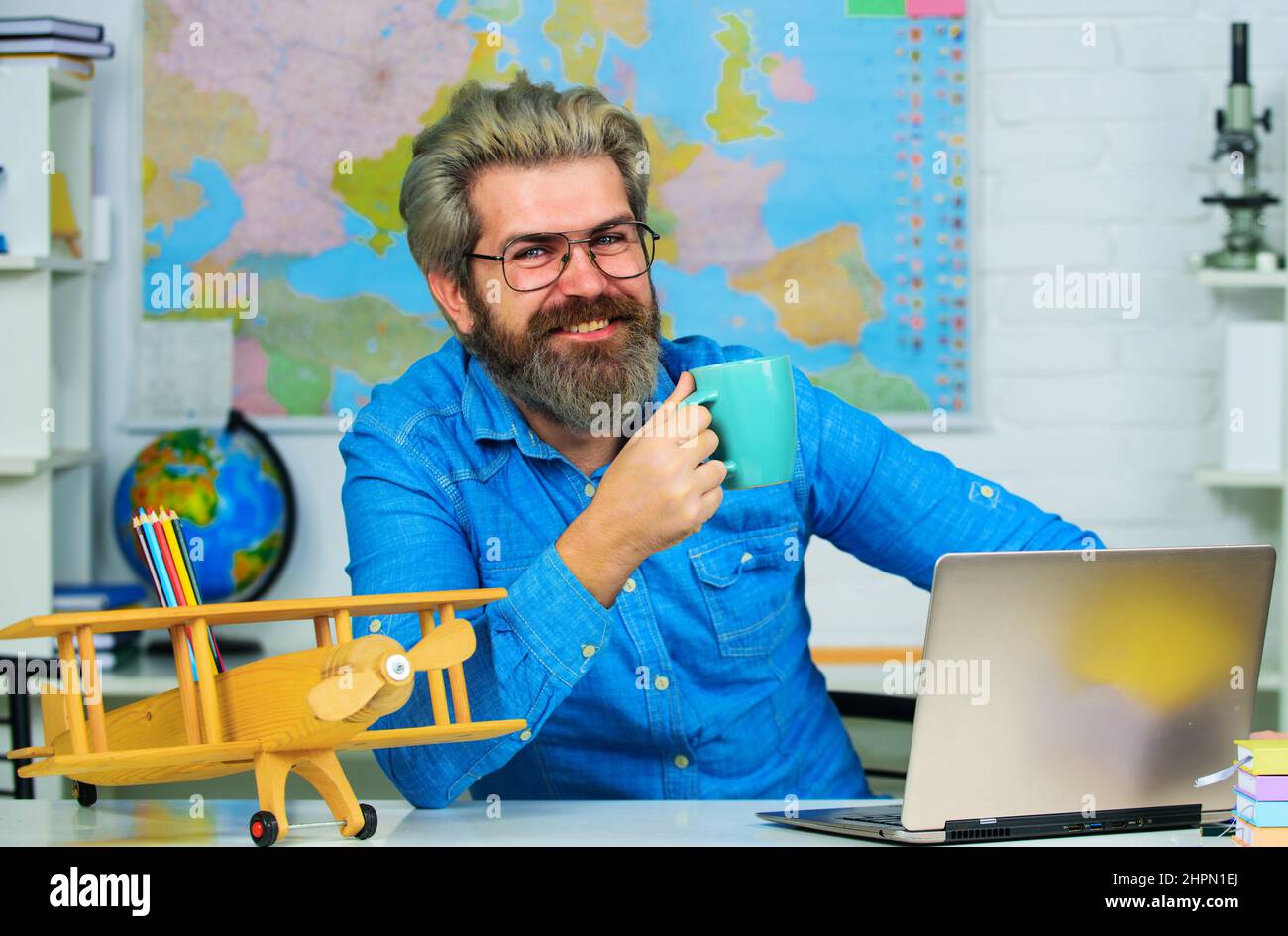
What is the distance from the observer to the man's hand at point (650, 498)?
1054 millimetres

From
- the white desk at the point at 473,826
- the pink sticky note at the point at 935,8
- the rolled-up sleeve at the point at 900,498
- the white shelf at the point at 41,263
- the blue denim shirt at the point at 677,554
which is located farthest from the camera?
the pink sticky note at the point at 935,8

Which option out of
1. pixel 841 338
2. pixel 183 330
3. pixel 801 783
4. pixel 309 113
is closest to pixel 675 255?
pixel 841 338

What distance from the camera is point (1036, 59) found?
8.38 ft

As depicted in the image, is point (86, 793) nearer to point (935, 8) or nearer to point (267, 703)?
point (267, 703)

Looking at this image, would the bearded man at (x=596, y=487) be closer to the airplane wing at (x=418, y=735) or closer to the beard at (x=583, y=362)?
the beard at (x=583, y=362)

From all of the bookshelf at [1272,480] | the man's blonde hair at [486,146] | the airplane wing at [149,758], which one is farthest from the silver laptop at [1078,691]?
the bookshelf at [1272,480]

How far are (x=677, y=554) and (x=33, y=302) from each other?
1.38 m

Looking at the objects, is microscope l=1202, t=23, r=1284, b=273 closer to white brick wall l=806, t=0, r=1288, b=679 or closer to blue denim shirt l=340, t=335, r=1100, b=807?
white brick wall l=806, t=0, r=1288, b=679

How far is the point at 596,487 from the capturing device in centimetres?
138

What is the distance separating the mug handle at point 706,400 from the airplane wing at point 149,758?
385mm

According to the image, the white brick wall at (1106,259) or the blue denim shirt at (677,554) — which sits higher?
the white brick wall at (1106,259)

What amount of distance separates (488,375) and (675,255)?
3.73 feet

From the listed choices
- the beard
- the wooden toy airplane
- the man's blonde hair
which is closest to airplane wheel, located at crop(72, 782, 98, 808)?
the wooden toy airplane

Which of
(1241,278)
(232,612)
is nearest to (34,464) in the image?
(232,612)
